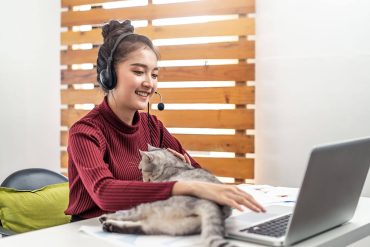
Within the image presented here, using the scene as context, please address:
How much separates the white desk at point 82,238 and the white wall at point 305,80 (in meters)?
1.27

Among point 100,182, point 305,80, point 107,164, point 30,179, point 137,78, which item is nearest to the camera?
point 100,182

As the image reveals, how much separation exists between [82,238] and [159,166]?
1.06 ft

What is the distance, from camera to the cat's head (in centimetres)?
140

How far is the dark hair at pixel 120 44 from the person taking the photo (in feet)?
5.80

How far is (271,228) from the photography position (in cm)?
121

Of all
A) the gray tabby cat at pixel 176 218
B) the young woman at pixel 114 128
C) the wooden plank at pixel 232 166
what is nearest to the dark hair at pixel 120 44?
the young woman at pixel 114 128

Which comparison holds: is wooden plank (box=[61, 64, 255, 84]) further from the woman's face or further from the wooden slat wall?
the woman's face

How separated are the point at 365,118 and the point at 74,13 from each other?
6.92ft

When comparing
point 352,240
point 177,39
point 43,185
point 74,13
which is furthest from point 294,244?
point 74,13

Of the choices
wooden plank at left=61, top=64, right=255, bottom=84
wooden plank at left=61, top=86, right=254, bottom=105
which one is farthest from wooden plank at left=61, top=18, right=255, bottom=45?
wooden plank at left=61, top=86, right=254, bottom=105

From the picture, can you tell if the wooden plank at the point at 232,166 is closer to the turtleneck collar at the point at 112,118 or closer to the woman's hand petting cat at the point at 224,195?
the turtleneck collar at the point at 112,118

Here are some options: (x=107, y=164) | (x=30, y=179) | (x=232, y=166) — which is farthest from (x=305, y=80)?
(x=30, y=179)

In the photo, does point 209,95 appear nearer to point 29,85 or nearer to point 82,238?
point 29,85

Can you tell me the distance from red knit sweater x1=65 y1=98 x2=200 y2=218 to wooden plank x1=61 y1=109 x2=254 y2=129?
2.82 feet
